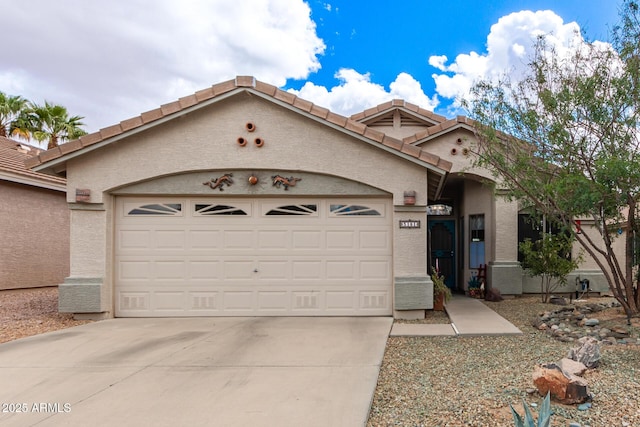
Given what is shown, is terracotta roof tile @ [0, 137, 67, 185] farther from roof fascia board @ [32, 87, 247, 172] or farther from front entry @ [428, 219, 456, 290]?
front entry @ [428, 219, 456, 290]

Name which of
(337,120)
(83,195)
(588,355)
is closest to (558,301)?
(588,355)

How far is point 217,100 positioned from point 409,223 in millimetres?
4519

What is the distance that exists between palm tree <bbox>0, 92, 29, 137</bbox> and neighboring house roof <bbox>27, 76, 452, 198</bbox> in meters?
15.8

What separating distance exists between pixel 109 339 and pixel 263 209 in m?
3.58

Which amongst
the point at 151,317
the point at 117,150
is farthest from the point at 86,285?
the point at 117,150

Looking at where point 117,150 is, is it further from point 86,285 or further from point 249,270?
point 249,270

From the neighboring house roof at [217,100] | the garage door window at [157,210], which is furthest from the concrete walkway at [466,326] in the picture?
the garage door window at [157,210]

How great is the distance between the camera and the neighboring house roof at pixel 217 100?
7.63m

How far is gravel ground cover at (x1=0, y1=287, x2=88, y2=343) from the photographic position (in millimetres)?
7070

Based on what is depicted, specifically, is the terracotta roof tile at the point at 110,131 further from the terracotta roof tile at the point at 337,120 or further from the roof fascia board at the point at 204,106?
the terracotta roof tile at the point at 337,120

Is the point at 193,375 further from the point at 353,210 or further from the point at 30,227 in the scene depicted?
the point at 30,227

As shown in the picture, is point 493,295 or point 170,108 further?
point 493,295

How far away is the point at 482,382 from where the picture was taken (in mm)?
4328

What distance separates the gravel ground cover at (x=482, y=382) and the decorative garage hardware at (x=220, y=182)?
14.3ft
